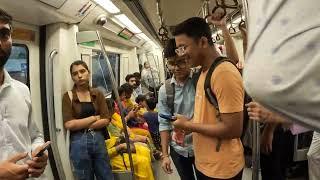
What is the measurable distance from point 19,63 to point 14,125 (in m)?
2.02

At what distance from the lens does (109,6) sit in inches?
179

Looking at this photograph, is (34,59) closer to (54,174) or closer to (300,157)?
(54,174)

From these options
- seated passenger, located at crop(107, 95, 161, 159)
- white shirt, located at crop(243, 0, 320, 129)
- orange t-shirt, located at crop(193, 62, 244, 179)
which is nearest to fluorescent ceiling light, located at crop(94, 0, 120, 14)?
seated passenger, located at crop(107, 95, 161, 159)

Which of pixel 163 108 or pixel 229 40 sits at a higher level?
pixel 229 40

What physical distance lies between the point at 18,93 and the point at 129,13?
137 inches

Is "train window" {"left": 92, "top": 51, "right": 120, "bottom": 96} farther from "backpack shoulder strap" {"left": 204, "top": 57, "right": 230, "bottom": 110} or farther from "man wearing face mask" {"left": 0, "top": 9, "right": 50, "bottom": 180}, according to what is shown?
"backpack shoulder strap" {"left": 204, "top": 57, "right": 230, "bottom": 110}

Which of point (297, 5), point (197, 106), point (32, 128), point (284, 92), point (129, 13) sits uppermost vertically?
point (129, 13)

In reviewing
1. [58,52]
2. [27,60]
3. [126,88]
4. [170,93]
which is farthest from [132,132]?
[170,93]

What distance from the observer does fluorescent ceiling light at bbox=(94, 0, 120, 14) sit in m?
4.20

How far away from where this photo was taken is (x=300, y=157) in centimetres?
416

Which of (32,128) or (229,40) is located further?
(229,40)

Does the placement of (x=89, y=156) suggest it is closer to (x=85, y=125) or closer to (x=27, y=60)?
(x=85, y=125)

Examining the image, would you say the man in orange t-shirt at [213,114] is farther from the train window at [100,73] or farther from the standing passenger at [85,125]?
the train window at [100,73]

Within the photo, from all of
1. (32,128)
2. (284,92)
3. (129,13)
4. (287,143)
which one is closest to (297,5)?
(284,92)
